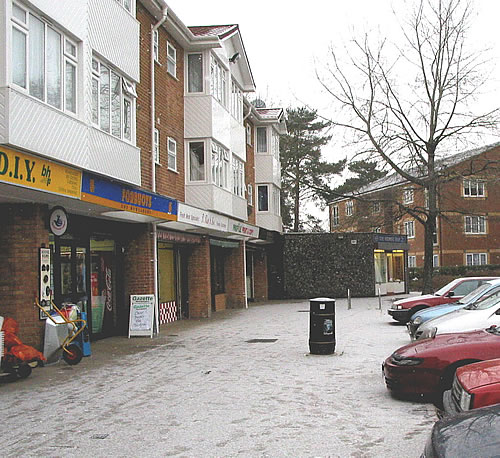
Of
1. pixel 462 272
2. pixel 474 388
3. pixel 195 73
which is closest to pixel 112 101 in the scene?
pixel 195 73

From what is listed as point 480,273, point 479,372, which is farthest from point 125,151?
point 480,273

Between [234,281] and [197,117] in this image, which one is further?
[234,281]

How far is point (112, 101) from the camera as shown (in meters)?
14.1

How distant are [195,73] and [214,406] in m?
15.0

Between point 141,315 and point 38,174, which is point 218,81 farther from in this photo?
point 38,174

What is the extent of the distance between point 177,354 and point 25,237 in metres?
3.76

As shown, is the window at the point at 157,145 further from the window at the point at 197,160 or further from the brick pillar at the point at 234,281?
the brick pillar at the point at 234,281

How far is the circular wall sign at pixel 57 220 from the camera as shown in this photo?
12492mm

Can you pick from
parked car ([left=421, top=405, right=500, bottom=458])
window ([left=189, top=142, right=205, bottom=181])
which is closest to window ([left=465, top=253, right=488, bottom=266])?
window ([left=189, top=142, right=205, bottom=181])

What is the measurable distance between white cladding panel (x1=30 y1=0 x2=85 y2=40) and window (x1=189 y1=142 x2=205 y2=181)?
8.82 meters

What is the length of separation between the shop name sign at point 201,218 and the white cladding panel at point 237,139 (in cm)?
336

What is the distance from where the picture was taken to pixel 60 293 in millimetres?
13719

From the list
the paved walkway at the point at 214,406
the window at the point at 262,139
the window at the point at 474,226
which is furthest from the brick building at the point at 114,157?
the window at the point at 474,226

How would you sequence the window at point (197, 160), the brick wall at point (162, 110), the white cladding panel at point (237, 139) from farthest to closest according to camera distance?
the white cladding panel at point (237, 139)
the window at point (197, 160)
the brick wall at point (162, 110)
